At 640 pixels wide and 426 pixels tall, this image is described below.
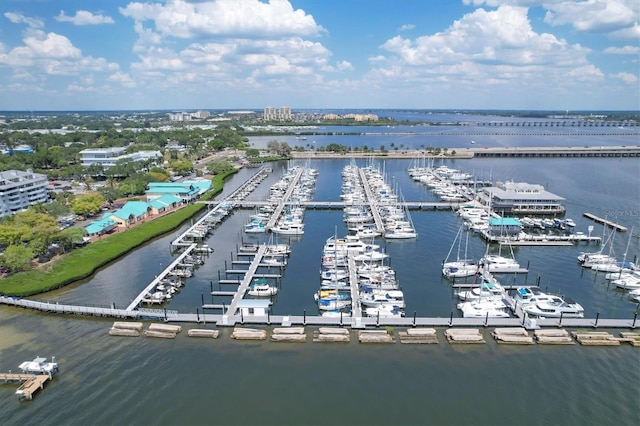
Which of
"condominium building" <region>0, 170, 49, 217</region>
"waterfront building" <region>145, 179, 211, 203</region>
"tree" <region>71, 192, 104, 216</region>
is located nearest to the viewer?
"condominium building" <region>0, 170, 49, 217</region>

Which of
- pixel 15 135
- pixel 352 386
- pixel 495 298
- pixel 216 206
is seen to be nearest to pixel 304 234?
pixel 216 206

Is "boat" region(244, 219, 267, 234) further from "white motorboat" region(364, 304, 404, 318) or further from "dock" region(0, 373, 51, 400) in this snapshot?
"dock" region(0, 373, 51, 400)

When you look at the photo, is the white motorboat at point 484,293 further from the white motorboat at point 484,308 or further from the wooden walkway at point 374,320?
the wooden walkway at point 374,320

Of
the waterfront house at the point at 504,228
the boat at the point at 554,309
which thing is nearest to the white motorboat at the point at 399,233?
Answer: the waterfront house at the point at 504,228

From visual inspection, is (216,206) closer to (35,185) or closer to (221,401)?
(35,185)

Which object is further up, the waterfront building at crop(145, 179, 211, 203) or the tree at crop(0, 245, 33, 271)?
the waterfront building at crop(145, 179, 211, 203)

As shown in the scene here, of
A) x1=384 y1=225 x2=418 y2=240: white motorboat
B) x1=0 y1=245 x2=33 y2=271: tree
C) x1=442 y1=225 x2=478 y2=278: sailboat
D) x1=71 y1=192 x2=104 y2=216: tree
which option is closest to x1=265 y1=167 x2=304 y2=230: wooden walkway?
x1=384 y1=225 x2=418 y2=240: white motorboat
